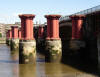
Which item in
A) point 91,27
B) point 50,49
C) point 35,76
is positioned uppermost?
point 91,27

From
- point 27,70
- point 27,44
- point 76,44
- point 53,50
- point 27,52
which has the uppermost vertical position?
point 27,44

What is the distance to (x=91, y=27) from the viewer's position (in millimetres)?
34781

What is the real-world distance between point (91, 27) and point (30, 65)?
37.4 ft

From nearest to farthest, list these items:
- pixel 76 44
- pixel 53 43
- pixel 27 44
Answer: pixel 27 44 → pixel 53 43 → pixel 76 44

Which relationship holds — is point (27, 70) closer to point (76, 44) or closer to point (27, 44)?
point (27, 44)

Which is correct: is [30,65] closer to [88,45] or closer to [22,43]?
[22,43]

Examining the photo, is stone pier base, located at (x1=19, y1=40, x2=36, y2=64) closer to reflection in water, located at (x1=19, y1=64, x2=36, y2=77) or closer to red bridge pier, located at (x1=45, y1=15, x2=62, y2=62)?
reflection in water, located at (x1=19, y1=64, x2=36, y2=77)

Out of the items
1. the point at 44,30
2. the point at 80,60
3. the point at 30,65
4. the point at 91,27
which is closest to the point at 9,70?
the point at 30,65

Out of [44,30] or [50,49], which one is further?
[44,30]

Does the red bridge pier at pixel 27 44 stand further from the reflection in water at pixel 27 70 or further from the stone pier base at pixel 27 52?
the reflection in water at pixel 27 70

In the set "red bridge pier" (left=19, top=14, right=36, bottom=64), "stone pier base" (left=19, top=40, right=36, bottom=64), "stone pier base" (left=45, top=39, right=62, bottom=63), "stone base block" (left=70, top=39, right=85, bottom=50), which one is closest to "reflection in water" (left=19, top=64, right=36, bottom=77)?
"stone pier base" (left=19, top=40, right=36, bottom=64)

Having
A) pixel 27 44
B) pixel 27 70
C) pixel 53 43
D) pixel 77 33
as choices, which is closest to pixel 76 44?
pixel 77 33

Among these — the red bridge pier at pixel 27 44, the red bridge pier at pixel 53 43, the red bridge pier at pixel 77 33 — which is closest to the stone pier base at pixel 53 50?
the red bridge pier at pixel 53 43

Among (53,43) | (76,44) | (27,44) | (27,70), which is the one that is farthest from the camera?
(76,44)
